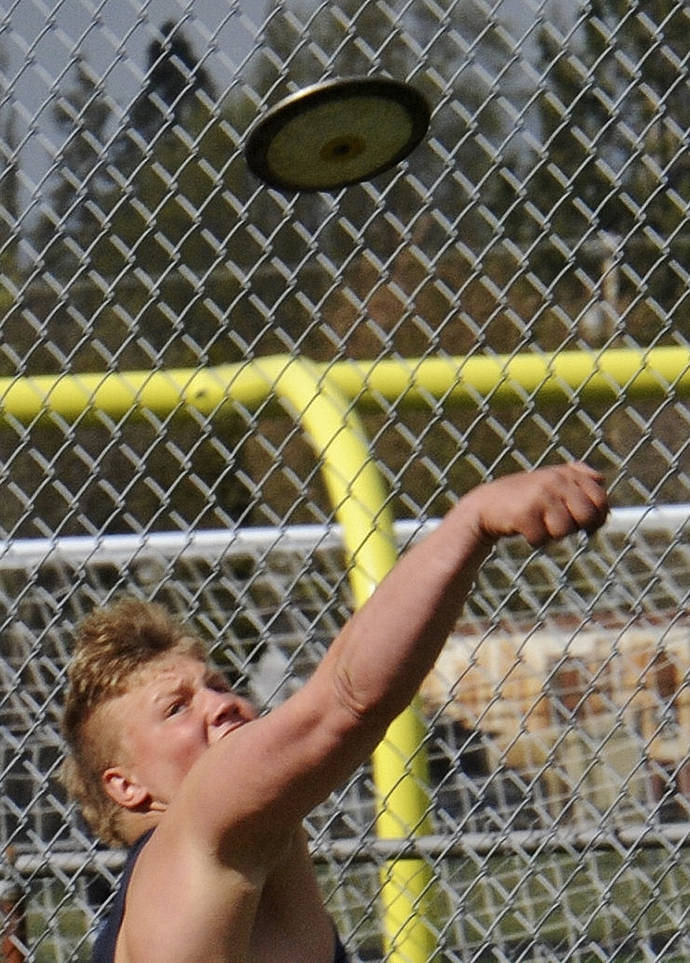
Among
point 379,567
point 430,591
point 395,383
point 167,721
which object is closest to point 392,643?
point 430,591

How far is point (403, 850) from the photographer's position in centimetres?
305

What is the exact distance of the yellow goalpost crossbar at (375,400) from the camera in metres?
3.08

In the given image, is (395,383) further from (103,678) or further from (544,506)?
(544,506)

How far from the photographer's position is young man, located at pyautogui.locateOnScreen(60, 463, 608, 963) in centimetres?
157

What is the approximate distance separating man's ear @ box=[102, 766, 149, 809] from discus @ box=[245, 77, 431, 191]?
953 mm

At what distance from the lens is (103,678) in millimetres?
2238

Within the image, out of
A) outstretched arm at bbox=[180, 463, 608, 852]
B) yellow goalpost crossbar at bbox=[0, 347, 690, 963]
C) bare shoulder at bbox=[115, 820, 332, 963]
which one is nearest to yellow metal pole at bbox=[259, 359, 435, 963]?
yellow goalpost crossbar at bbox=[0, 347, 690, 963]

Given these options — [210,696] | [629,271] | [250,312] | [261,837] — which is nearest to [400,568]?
[261,837]

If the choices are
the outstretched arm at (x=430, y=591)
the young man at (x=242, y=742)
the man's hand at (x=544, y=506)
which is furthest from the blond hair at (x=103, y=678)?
the man's hand at (x=544, y=506)

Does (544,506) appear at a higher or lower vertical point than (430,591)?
higher

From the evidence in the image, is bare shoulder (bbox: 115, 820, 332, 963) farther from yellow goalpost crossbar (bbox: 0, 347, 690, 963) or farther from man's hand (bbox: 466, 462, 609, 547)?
yellow goalpost crossbar (bbox: 0, 347, 690, 963)

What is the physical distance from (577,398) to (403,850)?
984 mm

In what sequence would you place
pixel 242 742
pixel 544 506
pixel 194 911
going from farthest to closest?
pixel 194 911, pixel 242 742, pixel 544 506

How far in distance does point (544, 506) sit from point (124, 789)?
0.92 m
